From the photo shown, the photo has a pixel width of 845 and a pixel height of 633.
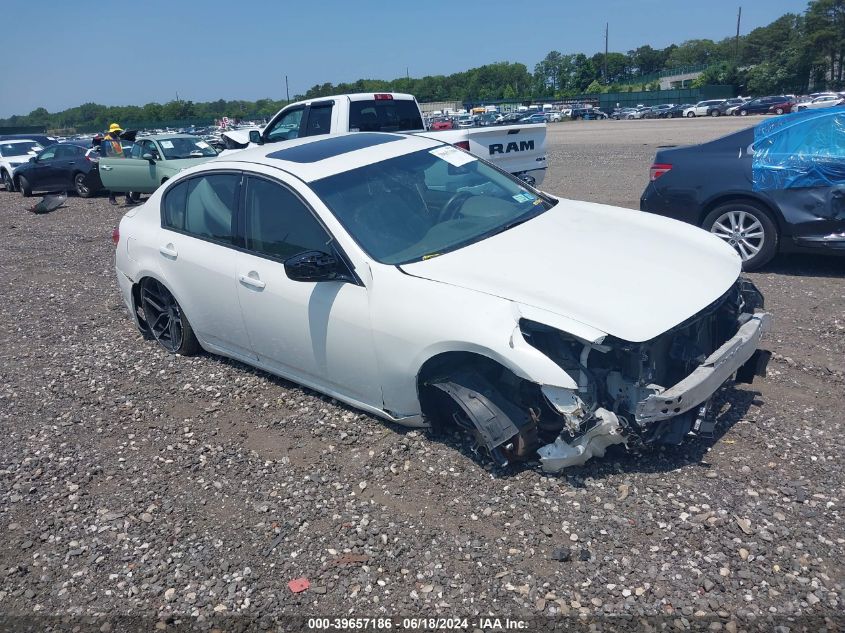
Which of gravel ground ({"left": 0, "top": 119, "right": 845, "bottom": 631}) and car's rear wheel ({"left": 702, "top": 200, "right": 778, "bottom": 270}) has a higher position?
car's rear wheel ({"left": 702, "top": 200, "right": 778, "bottom": 270})

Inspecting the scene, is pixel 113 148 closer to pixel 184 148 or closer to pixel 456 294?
pixel 184 148

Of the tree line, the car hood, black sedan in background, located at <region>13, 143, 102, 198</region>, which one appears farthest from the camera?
the tree line

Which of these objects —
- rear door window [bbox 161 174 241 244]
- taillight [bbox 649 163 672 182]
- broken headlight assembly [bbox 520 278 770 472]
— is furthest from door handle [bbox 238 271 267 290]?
taillight [bbox 649 163 672 182]

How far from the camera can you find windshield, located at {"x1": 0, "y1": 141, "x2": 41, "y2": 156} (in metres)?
23.9

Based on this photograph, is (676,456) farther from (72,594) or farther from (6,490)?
(6,490)

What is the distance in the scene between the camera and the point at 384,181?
15.4 feet

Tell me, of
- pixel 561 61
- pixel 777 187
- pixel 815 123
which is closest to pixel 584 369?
pixel 777 187

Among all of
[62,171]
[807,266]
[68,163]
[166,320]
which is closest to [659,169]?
[807,266]

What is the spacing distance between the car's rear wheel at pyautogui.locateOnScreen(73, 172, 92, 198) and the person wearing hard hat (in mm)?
1291

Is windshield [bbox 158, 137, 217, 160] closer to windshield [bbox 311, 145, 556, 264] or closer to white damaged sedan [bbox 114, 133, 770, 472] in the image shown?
white damaged sedan [bbox 114, 133, 770, 472]

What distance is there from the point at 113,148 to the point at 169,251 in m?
14.1

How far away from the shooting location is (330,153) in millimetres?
4977

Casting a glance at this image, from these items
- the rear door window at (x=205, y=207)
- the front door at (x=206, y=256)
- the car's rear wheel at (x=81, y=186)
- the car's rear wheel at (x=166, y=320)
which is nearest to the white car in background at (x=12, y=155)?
the car's rear wheel at (x=81, y=186)

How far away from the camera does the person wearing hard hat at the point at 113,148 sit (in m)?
17.2
